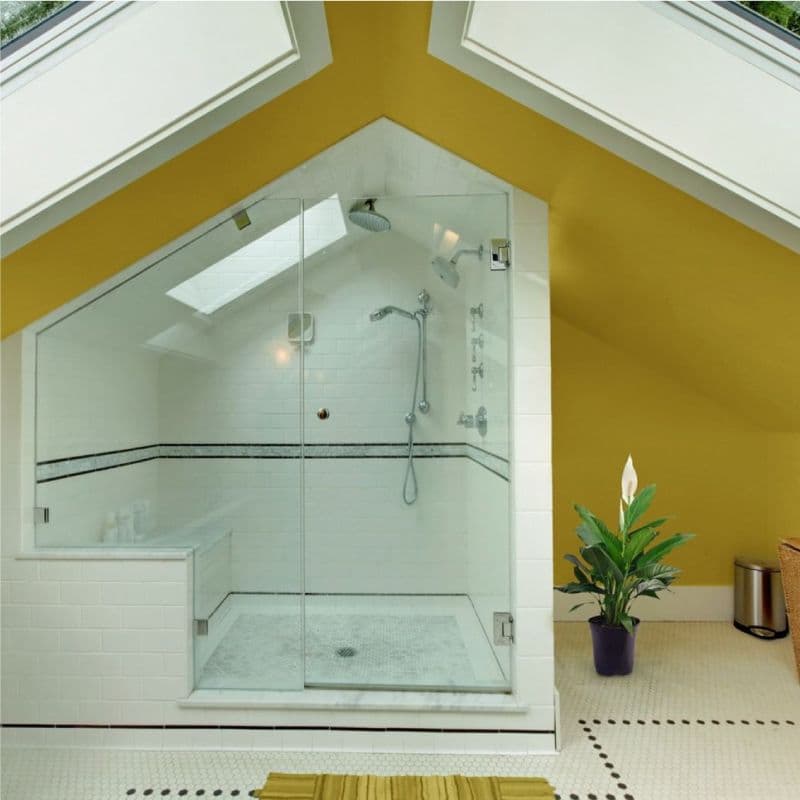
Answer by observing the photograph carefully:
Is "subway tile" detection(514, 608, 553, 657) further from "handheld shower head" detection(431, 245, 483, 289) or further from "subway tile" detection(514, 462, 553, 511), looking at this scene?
"handheld shower head" detection(431, 245, 483, 289)

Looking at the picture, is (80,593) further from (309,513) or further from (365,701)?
(365,701)

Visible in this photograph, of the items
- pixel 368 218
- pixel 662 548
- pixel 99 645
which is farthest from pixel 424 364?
pixel 99 645

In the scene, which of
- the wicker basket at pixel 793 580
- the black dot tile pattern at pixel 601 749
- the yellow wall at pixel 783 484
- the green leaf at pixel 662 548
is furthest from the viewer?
the yellow wall at pixel 783 484

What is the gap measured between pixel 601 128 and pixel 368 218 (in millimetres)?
983

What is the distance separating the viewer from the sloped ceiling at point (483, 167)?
199 centimetres

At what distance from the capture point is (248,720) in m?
2.47

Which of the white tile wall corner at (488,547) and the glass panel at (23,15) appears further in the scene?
the white tile wall corner at (488,547)

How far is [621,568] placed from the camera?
304 centimetres

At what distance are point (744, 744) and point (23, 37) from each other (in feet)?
10.5

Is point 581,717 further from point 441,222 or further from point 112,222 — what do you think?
point 112,222

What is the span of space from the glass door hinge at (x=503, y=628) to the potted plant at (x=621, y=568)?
2.09ft

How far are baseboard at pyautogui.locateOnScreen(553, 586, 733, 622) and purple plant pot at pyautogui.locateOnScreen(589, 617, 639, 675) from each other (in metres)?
0.70

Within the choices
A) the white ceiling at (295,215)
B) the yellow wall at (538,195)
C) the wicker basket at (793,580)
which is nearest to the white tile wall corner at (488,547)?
the white ceiling at (295,215)

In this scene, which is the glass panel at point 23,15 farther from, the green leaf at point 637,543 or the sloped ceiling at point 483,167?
the green leaf at point 637,543
